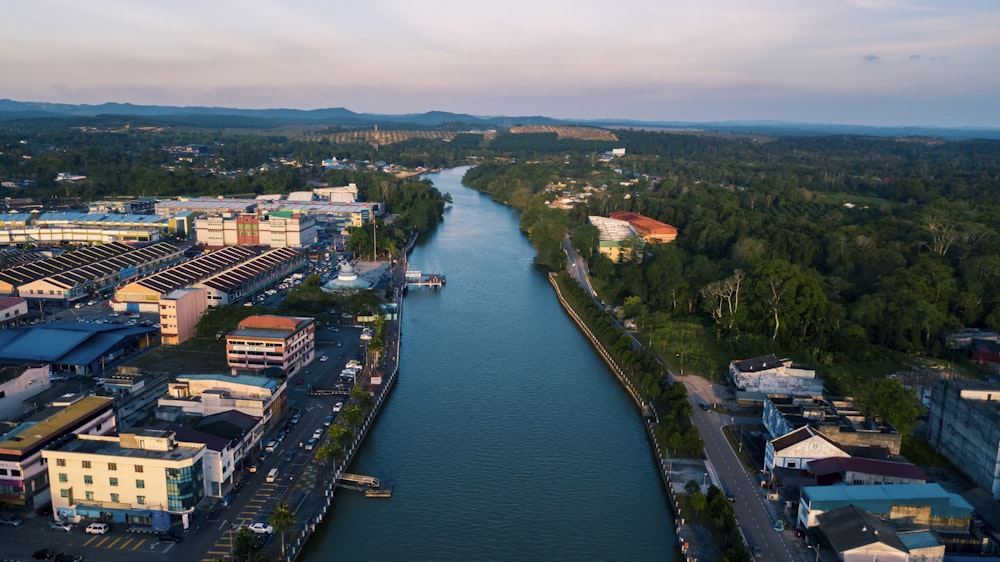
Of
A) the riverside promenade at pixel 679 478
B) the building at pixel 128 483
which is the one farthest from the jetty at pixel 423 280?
the building at pixel 128 483

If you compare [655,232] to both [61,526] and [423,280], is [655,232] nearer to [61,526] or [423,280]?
[423,280]

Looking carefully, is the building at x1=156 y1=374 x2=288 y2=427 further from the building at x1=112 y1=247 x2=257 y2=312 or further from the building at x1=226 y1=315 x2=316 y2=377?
the building at x1=112 y1=247 x2=257 y2=312

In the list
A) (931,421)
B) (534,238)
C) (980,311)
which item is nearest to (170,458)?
(931,421)

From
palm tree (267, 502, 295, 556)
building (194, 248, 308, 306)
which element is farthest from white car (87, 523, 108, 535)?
building (194, 248, 308, 306)

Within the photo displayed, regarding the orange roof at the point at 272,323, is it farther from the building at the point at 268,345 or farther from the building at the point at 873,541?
the building at the point at 873,541

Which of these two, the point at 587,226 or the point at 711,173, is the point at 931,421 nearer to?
the point at 587,226
